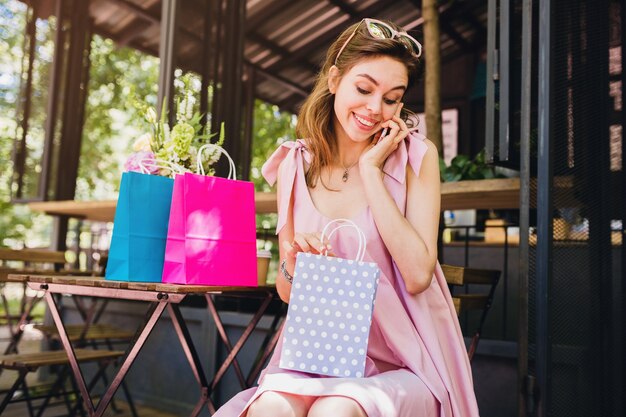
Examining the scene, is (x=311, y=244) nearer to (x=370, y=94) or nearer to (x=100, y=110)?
(x=370, y=94)

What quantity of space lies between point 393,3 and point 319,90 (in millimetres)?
7431

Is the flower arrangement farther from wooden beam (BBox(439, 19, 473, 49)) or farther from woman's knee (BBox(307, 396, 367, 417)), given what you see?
wooden beam (BBox(439, 19, 473, 49))

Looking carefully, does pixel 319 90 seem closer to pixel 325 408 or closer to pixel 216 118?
pixel 325 408

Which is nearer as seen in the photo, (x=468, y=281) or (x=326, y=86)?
(x=326, y=86)

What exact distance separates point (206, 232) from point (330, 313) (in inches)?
30.0

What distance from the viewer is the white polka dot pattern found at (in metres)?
1.39

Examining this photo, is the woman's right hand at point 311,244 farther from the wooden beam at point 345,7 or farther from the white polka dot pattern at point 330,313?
the wooden beam at point 345,7

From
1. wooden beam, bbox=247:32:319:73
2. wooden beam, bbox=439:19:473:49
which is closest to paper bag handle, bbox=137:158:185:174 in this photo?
wooden beam, bbox=247:32:319:73

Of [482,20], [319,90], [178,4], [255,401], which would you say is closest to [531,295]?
[319,90]

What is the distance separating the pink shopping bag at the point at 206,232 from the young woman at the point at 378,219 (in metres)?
0.21

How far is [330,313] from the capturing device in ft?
4.60

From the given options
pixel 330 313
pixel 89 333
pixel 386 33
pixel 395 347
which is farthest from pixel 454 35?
pixel 330 313

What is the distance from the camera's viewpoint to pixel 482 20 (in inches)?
381

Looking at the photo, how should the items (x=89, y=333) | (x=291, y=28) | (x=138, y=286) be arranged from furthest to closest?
(x=291, y=28) → (x=89, y=333) → (x=138, y=286)
